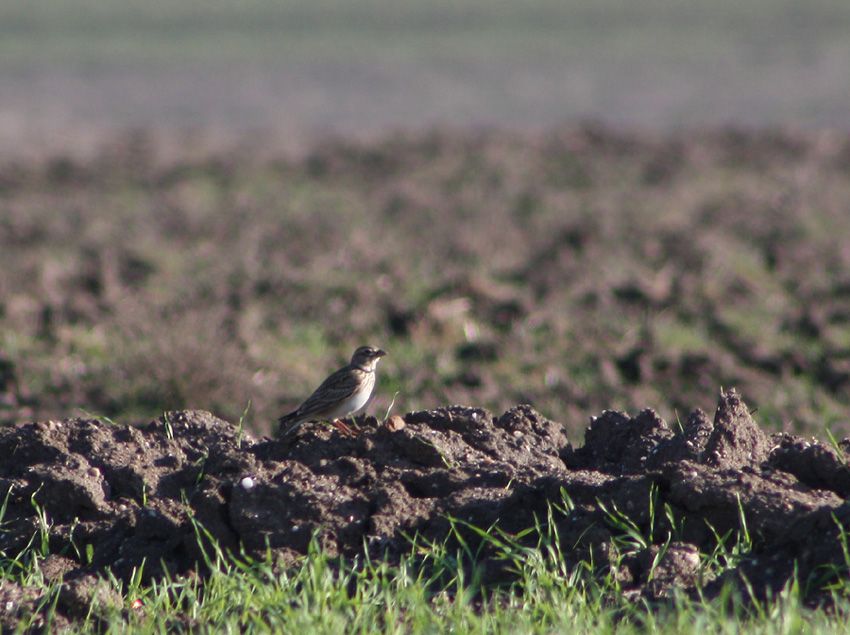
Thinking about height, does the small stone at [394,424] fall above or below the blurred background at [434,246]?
above

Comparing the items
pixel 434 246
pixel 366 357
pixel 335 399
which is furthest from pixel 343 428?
pixel 434 246

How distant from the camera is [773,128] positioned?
24516 millimetres

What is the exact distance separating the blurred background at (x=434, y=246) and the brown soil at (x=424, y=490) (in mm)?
3294

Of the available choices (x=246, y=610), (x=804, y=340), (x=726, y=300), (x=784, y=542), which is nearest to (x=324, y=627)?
(x=246, y=610)

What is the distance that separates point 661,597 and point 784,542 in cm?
56

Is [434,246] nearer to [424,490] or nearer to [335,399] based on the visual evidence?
[335,399]

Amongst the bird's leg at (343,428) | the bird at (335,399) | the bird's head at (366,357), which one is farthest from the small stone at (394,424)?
the bird's head at (366,357)

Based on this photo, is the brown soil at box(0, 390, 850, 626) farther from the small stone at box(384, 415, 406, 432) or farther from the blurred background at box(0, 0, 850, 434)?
the blurred background at box(0, 0, 850, 434)

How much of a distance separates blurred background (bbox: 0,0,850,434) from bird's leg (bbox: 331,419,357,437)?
322cm

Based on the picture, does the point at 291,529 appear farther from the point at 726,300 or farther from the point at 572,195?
the point at 572,195

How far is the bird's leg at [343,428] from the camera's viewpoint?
22.3 feet

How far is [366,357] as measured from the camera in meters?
8.26

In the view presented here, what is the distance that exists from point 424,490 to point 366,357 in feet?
6.25

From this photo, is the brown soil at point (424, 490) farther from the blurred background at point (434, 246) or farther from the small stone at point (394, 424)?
the blurred background at point (434, 246)
